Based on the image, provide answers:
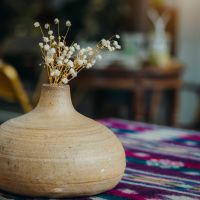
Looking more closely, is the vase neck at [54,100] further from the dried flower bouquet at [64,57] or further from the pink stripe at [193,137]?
the pink stripe at [193,137]

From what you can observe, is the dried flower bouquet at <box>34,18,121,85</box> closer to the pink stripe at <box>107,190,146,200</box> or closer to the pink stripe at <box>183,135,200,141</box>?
→ the pink stripe at <box>107,190,146,200</box>

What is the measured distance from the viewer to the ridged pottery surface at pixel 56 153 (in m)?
1.15

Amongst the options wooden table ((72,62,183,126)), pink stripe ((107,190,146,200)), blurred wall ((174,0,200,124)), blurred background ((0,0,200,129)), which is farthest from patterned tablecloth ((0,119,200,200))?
blurred wall ((174,0,200,124))

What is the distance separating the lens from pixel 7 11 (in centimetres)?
656

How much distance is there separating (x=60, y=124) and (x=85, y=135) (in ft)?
0.18

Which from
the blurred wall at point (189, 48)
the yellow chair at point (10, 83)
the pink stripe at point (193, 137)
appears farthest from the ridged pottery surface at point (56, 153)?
the blurred wall at point (189, 48)

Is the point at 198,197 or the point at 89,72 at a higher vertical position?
the point at 198,197

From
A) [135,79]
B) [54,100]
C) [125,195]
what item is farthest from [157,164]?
[135,79]

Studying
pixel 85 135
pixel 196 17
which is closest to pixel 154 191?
pixel 85 135

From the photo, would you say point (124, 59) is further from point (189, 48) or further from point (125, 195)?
point (125, 195)

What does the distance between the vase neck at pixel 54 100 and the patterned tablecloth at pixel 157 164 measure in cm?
19

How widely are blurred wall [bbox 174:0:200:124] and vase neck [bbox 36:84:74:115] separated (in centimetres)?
418

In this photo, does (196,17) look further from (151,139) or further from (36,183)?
(36,183)

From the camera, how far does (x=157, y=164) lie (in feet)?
5.18
